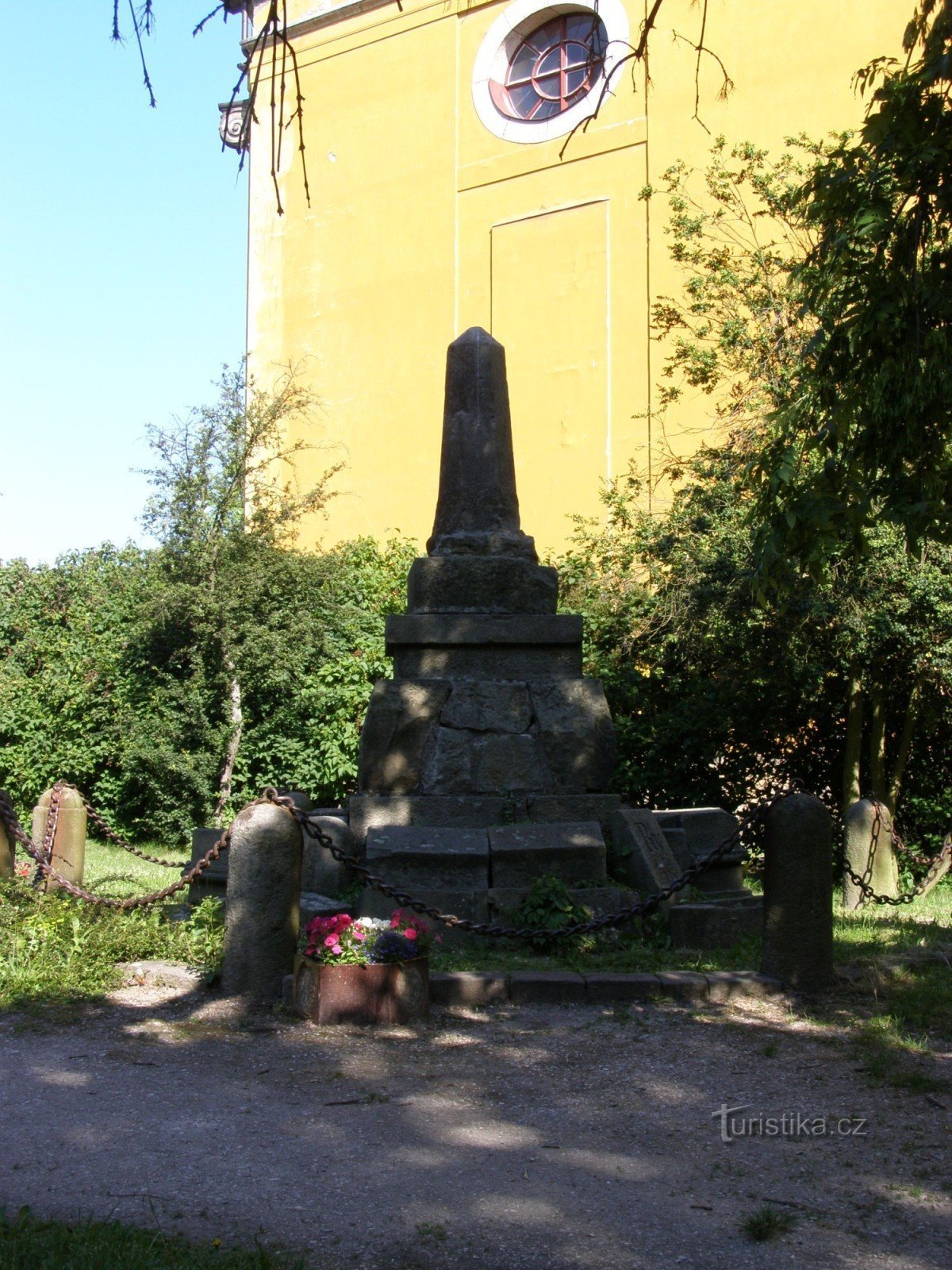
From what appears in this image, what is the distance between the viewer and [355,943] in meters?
5.25

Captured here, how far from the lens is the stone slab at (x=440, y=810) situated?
7.08m

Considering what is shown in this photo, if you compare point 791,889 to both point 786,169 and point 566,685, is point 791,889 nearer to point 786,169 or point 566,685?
point 566,685

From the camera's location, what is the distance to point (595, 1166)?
359 centimetres

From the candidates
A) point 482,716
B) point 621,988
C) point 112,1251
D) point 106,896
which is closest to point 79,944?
point 106,896

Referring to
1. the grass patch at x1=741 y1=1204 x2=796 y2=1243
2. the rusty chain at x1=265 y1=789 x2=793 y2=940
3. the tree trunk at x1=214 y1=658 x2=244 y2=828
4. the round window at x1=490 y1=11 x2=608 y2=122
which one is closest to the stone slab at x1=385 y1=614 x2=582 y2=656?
the rusty chain at x1=265 y1=789 x2=793 y2=940

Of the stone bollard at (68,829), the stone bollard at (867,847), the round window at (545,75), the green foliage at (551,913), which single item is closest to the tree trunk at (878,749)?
the stone bollard at (867,847)

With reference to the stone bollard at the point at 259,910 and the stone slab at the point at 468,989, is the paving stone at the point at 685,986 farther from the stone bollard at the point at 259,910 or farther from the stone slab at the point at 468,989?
the stone bollard at the point at 259,910

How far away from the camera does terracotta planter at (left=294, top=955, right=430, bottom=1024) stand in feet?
17.0

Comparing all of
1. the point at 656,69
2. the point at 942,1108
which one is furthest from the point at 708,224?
the point at 942,1108

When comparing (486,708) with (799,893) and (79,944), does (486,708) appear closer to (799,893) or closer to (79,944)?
(799,893)

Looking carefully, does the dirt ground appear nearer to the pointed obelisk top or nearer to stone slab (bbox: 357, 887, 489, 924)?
stone slab (bbox: 357, 887, 489, 924)

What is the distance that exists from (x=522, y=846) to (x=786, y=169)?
966 centimetres

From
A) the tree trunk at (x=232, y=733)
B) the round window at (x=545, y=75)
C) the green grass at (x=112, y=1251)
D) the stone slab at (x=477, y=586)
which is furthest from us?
the round window at (x=545, y=75)

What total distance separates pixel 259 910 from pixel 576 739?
2.44m
